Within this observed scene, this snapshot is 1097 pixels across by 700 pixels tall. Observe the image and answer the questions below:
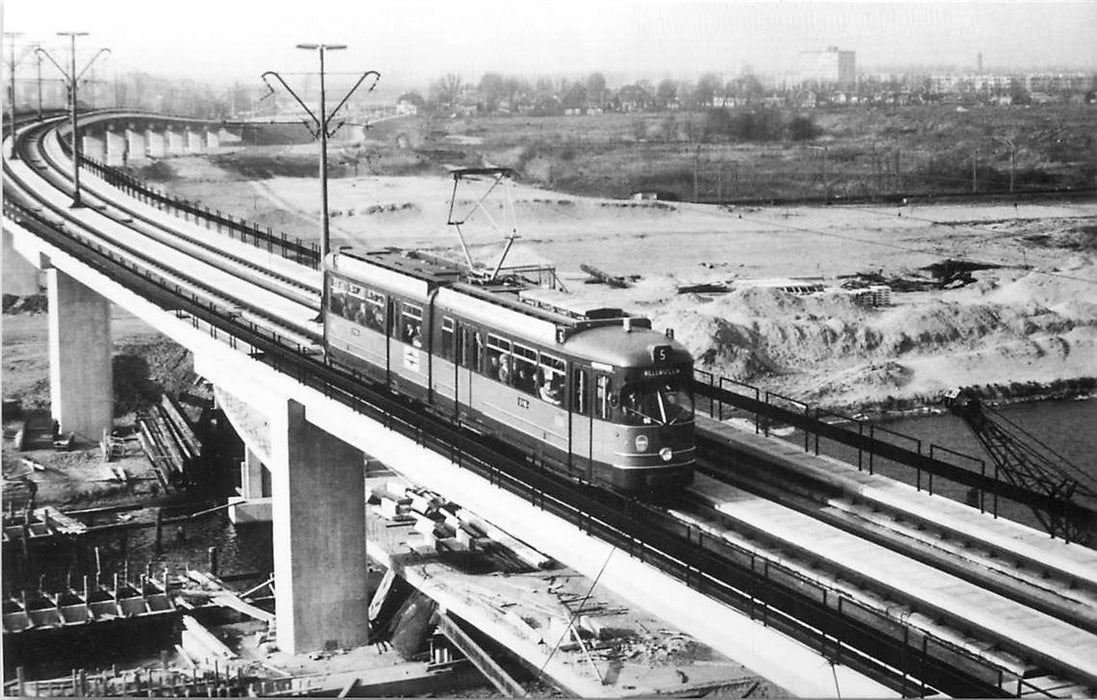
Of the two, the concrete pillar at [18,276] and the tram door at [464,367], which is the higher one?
the tram door at [464,367]

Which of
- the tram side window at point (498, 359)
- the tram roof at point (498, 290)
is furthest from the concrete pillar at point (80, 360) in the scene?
the tram side window at point (498, 359)

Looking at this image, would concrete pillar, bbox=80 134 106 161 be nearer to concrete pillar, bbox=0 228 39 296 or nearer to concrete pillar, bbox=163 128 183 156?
concrete pillar, bbox=163 128 183 156

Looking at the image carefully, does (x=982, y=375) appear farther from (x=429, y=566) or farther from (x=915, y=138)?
(x=429, y=566)

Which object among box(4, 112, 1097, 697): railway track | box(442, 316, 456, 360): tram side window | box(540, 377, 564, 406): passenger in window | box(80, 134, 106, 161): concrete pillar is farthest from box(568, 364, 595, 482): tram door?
box(80, 134, 106, 161): concrete pillar

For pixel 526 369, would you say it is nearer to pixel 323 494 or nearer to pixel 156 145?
pixel 323 494

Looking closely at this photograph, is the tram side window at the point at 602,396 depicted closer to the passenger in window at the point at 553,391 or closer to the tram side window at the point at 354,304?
the passenger in window at the point at 553,391

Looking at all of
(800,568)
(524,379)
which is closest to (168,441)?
(524,379)
